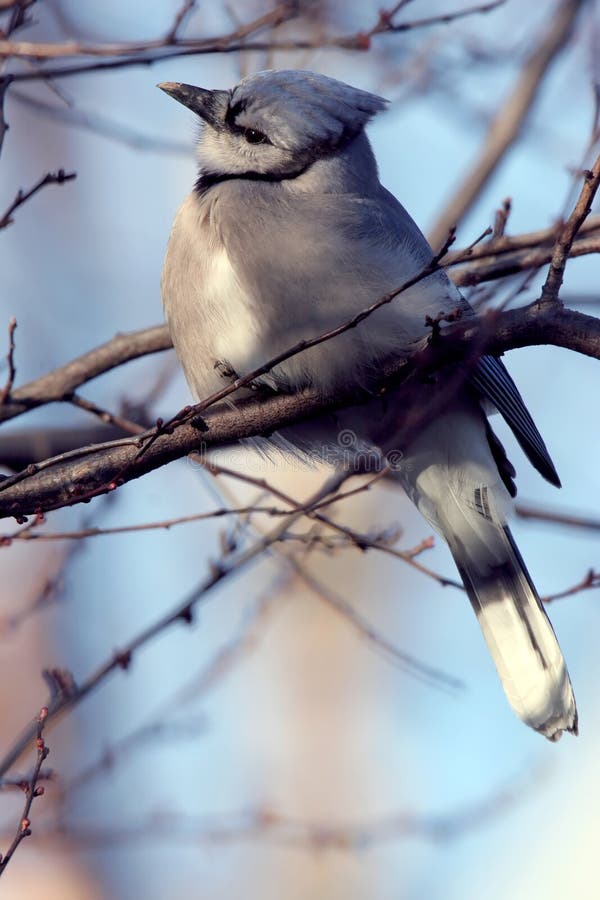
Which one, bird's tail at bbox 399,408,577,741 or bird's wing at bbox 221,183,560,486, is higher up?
bird's wing at bbox 221,183,560,486

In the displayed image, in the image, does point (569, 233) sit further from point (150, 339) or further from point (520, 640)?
point (150, 339)

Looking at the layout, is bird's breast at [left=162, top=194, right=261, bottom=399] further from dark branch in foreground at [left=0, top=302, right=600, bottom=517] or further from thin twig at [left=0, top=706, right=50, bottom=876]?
thin twig at [left=0, top=706, right=50, bottom=876]

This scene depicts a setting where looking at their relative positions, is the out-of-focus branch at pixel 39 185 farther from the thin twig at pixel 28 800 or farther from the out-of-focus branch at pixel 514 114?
the out-of-focus branch at pixel 514 114

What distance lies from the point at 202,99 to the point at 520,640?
2.28m

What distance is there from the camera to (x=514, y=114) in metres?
5.48

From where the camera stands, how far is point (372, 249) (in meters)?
3.70

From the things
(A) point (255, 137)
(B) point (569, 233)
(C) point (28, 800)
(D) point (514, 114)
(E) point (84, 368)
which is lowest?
(C) point (28, 800)

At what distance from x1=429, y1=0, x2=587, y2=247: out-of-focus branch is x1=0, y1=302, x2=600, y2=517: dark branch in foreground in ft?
6.90

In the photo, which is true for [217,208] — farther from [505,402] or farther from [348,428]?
[505,402]

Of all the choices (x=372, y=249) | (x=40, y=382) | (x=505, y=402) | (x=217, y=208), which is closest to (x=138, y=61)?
(x=217, y=208)

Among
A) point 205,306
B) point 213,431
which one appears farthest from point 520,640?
point 205,306

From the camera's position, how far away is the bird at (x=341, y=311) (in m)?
3.50

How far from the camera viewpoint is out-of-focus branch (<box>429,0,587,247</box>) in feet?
16.7

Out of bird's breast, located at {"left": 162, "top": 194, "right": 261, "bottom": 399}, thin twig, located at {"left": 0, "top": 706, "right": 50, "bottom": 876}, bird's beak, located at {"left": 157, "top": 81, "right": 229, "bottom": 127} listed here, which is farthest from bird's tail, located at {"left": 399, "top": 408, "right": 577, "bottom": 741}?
thin twig, located at {"left": 0, "top": 706, "right": 50, "bottom": 876}
